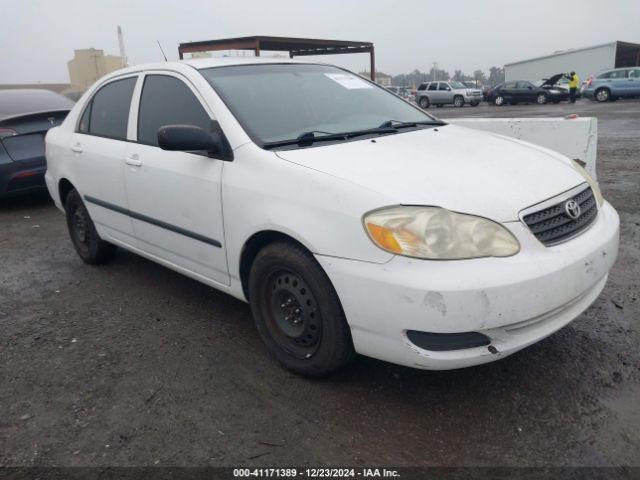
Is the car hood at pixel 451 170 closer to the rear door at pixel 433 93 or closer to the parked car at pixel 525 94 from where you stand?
the parked car at pixel 525 94

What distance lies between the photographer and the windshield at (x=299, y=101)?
3129 millimetres

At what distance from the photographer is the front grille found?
2.46 m

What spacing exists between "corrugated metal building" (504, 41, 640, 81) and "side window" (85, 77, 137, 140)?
139 ft

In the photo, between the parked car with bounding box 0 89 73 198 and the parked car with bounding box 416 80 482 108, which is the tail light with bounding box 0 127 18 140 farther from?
the parked car with bounding box 416 80 482 108

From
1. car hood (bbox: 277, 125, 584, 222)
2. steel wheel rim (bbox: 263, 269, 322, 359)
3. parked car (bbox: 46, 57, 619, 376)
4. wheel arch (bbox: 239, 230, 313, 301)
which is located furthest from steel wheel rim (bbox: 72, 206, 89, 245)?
car hood (bbox: 277, 125, 584, 222)

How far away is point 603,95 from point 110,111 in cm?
2857

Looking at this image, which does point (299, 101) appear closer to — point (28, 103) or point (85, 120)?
point (85, 120)

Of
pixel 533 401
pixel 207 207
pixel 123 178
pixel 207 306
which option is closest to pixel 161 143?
pixel 207 207

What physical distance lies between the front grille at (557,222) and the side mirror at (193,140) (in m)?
1.57

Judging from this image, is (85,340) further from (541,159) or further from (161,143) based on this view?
(541,159)

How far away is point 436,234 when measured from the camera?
2.30 m

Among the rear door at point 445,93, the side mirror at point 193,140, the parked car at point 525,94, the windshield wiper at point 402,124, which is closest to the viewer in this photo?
the side mirror at point 193,140

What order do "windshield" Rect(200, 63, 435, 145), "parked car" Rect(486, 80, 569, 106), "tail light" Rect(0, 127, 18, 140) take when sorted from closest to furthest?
"windshield" Rect(200, 63, 435, 145)
"tail light" Rect(0, 127, 18, 140)
"parked car" Rect(486, 80, 569, 106)

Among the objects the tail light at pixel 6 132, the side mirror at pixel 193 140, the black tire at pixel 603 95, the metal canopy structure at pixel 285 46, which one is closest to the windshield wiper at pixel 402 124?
the side mirror at pixel 193 140
